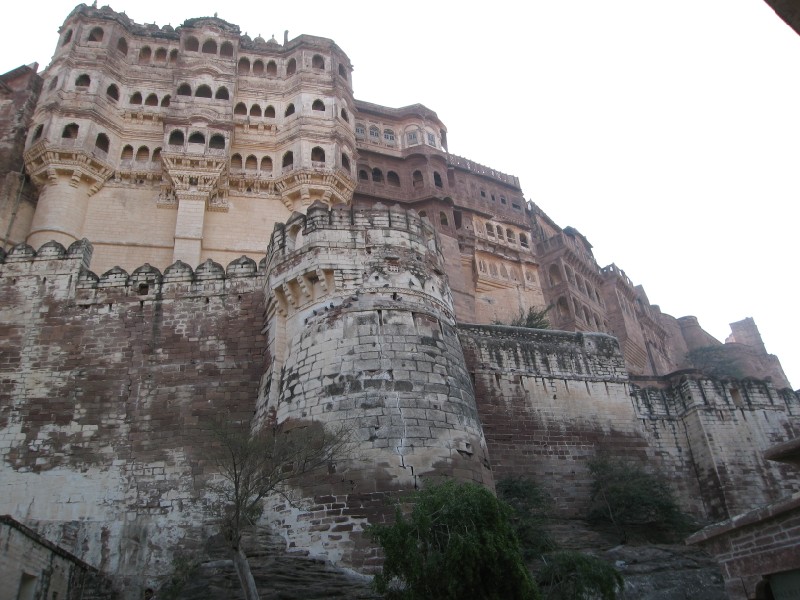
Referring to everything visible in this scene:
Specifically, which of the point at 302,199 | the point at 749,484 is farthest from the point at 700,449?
the point at 302,199

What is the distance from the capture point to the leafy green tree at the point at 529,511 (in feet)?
48.1

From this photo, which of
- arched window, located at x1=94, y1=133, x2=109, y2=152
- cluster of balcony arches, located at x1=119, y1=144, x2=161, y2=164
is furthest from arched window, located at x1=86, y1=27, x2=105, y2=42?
cluster of balcony arches, located at x1=119, y1=144, x2=161, y2=164

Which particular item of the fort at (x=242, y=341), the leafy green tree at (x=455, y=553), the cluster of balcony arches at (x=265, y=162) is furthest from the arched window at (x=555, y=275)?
the leafy green tree at (x=455, y=553)

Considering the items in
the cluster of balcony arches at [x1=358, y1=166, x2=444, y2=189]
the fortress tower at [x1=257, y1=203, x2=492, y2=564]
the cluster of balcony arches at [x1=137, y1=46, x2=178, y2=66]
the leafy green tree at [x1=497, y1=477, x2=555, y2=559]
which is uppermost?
the cluster of balcony arches at [x1=137, y1=46, x2=178, y2=66]

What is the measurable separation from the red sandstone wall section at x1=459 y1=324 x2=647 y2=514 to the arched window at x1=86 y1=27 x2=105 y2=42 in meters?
26.0

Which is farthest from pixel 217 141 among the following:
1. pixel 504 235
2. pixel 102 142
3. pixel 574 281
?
pixel 574 281

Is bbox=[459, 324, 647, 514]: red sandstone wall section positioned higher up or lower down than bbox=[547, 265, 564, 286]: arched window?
lower down

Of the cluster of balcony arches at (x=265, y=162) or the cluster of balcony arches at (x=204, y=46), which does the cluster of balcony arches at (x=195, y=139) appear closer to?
the cluster of balcony arches at (x=265, y=162)

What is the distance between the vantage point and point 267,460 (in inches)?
499

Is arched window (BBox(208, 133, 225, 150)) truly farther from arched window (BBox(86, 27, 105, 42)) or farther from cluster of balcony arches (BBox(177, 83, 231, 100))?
arched window (BBox(86, 27, 105, 42))

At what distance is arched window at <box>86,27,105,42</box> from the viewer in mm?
35188

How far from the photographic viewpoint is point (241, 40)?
3856 cm

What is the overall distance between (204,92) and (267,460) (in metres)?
27.0

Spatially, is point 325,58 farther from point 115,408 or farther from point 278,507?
point 278,507
